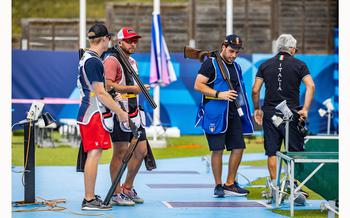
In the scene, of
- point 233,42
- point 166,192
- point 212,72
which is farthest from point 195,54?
point 166,192

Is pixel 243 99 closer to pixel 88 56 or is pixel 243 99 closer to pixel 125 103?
pixel 125 103

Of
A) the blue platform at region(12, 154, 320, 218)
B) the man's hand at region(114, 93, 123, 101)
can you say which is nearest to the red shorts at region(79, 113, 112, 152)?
the man's hand at region(114, 93, 123, 101)

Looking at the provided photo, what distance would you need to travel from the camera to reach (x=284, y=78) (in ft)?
36.1

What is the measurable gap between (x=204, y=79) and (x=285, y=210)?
7.00ft

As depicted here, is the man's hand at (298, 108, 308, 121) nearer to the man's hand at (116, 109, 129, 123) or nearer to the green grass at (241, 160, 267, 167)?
the man's hand at (116, 109, 129, 123)

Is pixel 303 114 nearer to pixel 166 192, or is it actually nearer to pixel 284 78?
pixel 284 78

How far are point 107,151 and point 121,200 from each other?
8834 millimetres

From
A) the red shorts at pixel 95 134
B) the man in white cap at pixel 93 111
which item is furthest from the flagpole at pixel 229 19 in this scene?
the red shorts at pixel 95 134

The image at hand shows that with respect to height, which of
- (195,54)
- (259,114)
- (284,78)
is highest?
(195,54)

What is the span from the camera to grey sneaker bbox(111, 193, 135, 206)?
10453 millimetres

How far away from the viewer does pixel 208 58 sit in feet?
37.6

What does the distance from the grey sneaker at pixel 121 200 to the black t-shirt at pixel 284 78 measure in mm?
2014

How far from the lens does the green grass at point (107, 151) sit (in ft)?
55.1
